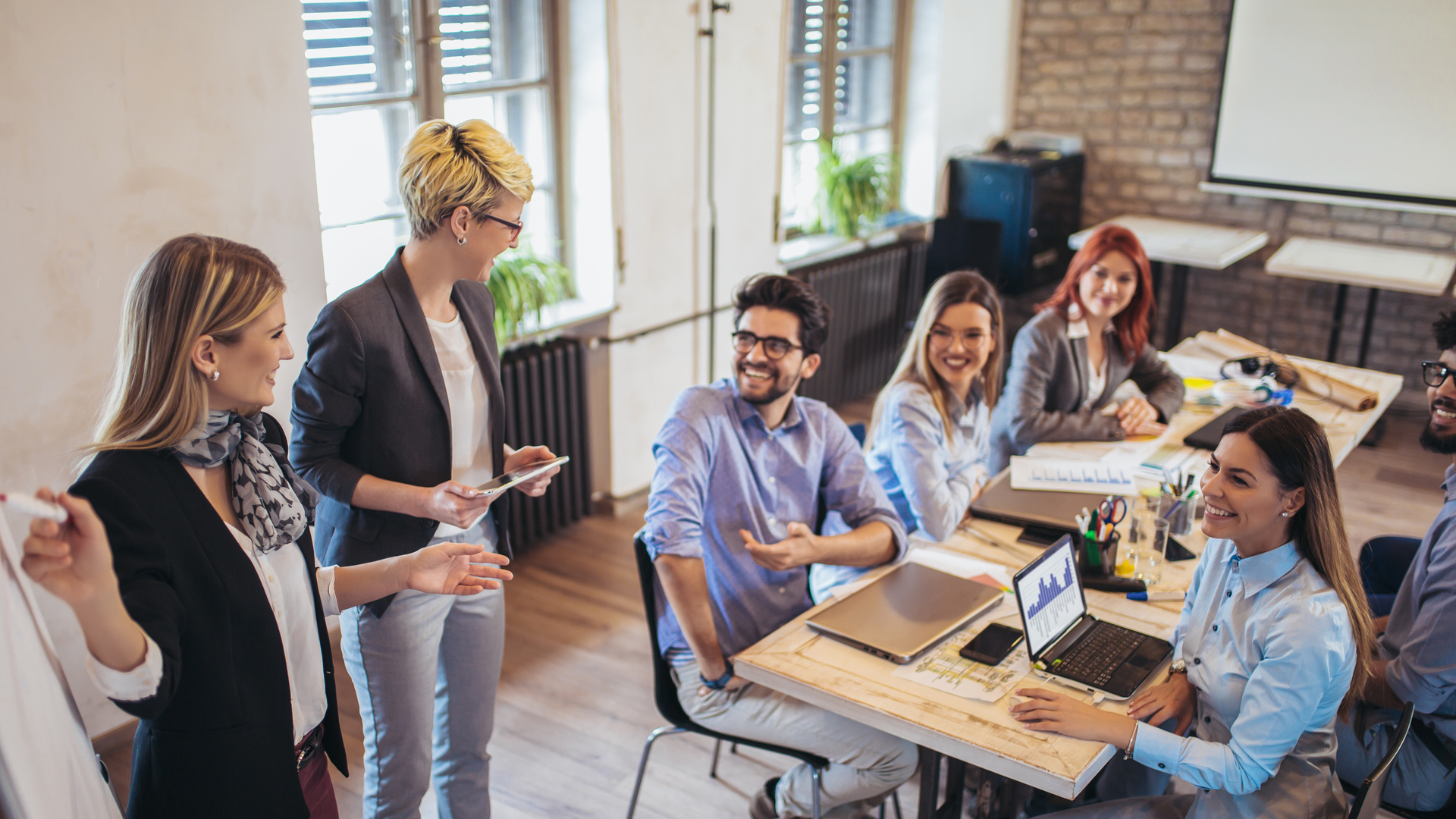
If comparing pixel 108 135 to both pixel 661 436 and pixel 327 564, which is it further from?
pixel 661 436

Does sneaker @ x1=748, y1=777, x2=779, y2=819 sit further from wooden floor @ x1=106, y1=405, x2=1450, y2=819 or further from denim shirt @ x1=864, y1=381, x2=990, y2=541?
denim shirt @ x1=864, y1=381, x2=990, y2=541

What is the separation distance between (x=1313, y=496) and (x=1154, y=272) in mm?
4491

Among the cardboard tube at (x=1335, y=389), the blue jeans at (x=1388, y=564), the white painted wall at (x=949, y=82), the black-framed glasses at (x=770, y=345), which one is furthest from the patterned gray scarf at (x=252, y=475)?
the white painted wall at (x=949, y=82)

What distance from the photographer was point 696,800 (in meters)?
2.73

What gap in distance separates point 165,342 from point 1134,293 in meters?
2.98

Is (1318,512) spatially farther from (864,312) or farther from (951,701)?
(864,312)

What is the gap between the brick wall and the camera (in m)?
5.63

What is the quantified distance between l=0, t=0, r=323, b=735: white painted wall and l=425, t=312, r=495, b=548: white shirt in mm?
1041

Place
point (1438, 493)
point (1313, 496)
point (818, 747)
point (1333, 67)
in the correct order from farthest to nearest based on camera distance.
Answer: point (1333, 67) → point (1438, 493) → point (818, 747) → point (1313, 496)

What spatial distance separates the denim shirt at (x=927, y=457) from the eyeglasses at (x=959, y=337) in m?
0.12

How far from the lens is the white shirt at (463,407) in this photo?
201cm

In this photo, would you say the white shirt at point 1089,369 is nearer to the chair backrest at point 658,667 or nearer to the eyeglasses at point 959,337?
the eyeglasses at point 959,337

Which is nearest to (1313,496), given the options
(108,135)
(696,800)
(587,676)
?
(696,800)

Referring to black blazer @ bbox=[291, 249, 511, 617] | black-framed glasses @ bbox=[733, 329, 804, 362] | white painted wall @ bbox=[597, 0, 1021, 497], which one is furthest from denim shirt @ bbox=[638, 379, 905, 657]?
white painted wall @ bbox=[597, 0, 1021, 497]
